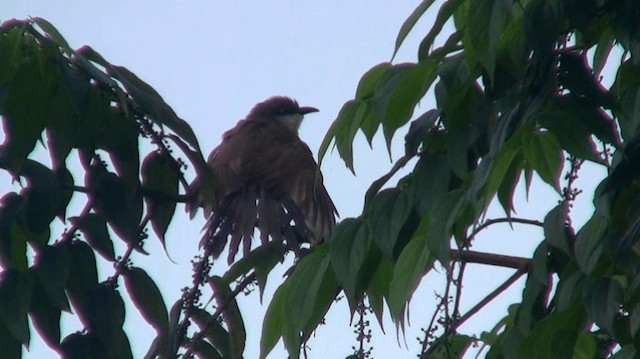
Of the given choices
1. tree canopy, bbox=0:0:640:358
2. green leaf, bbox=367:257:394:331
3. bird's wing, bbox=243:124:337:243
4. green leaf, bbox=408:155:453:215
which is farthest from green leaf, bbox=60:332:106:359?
bird's wing, bbox=243:124:337:243

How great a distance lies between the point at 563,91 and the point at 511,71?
12cm

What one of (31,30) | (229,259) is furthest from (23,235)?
(229,259)

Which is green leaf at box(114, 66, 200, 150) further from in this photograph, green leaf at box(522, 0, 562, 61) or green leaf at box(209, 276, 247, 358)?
green leaf at box(522, 0, 562, 61)

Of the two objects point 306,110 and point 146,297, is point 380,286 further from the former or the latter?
point 306,110

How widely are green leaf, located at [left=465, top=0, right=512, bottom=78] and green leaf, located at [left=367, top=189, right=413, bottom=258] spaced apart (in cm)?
35

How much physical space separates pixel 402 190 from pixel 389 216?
0.09 m

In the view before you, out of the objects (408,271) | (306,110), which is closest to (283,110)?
(306,110)

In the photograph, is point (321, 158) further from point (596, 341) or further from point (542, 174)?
point (596, 341)

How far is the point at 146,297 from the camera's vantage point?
2275mm

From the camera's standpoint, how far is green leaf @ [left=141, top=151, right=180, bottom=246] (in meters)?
2.44

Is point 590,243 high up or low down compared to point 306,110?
down

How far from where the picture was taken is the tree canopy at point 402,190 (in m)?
1.84

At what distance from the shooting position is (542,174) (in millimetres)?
1918

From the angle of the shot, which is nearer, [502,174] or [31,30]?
[502,174]
